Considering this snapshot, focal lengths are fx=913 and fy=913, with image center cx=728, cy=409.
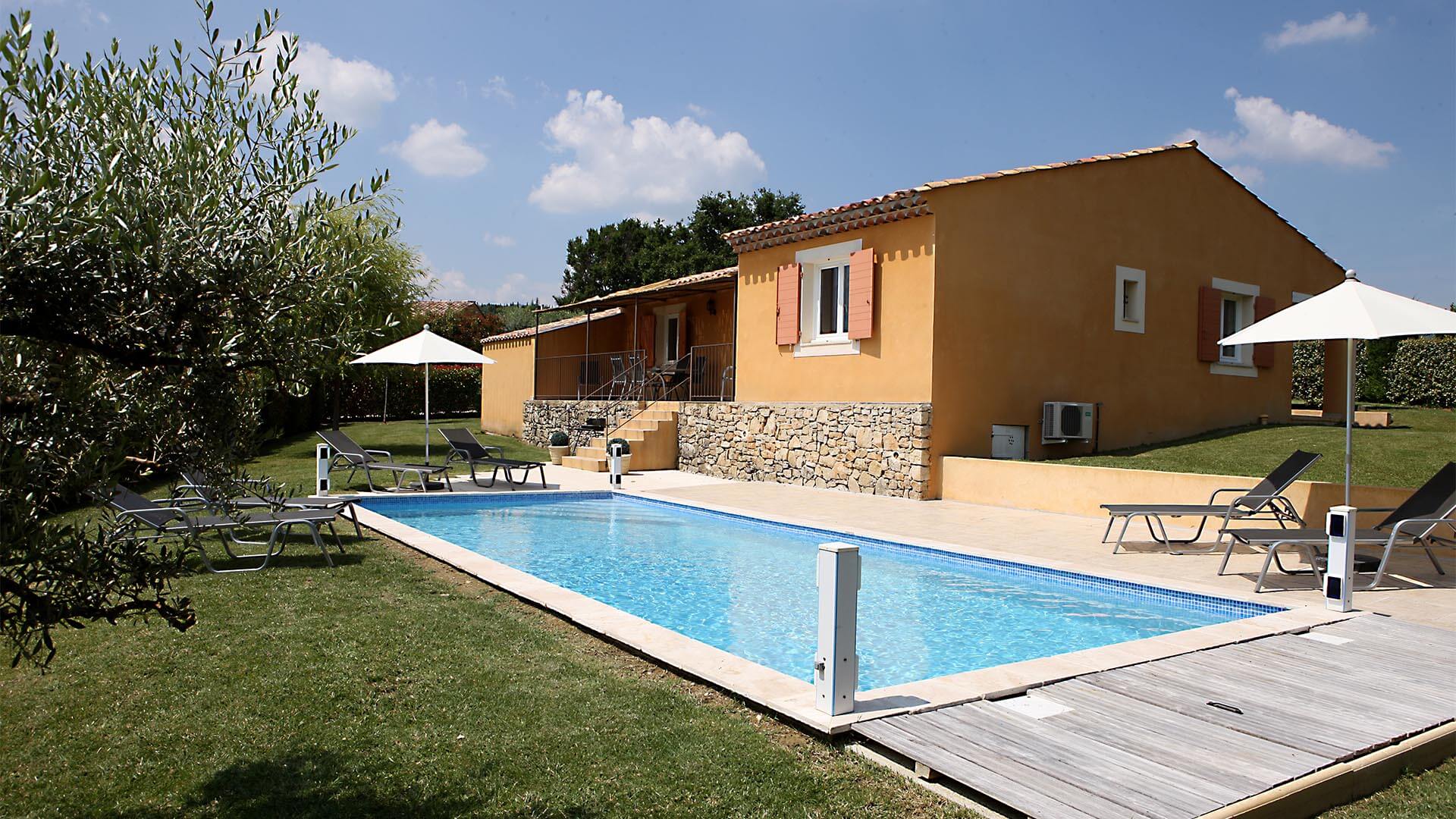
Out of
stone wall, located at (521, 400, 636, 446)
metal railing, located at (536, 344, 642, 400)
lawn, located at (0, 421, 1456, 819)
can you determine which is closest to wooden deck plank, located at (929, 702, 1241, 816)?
lawn, located at (0, 421, 1456, 819)

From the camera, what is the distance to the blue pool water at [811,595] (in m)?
6.73

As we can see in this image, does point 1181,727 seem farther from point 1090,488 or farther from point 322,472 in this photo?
point 322,472

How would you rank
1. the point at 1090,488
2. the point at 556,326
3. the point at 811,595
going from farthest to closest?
the point at 556,326
the point at 1090,488
the point at 811,595

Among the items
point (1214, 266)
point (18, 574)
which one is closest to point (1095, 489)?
point (1214, 266)

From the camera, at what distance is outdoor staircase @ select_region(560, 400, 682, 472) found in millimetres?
18453

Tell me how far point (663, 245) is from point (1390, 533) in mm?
42200

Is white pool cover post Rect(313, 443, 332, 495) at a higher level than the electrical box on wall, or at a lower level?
lower

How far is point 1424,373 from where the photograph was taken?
2147cm

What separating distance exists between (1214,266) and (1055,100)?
14.6 feet

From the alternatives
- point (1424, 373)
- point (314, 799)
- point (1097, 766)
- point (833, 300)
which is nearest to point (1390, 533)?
point (1097, 766)

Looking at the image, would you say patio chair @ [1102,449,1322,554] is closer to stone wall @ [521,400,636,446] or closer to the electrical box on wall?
the electrical box on wall

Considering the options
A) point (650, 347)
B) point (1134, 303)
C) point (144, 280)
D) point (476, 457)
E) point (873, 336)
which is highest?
point (1134, 303)

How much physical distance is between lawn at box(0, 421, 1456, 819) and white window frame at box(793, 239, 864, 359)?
10175 millimetres

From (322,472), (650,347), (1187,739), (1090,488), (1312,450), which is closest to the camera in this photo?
(1187,739)
